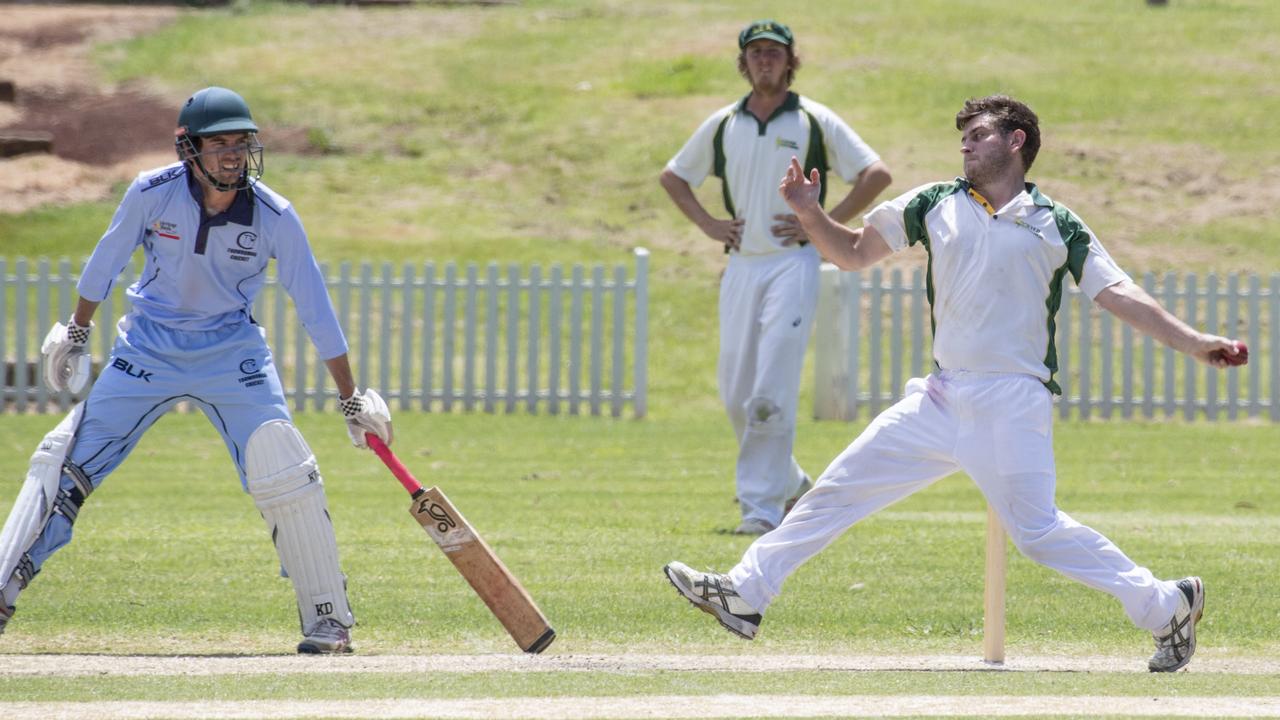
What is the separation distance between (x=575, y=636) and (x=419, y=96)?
26.2 metres

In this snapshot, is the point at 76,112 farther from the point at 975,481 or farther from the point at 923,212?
the point at 975,481

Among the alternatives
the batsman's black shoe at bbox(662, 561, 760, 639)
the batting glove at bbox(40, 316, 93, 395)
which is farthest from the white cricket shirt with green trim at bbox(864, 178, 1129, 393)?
the batting glove at bbox(40, 316, 93, 395)

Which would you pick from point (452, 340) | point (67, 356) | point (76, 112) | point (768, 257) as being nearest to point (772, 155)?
point (768, 257)

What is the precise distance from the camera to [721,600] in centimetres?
645

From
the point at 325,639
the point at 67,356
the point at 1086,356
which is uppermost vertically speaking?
the point at 67,356

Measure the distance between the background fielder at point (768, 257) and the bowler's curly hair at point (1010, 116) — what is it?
10.1 ft

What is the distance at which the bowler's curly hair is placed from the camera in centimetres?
639

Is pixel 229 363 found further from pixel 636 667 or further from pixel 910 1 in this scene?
pixel 910 1

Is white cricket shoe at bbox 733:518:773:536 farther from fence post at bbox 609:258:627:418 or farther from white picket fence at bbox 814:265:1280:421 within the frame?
fence post at bbox 609:258:627:418

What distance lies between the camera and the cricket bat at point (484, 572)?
6.72m

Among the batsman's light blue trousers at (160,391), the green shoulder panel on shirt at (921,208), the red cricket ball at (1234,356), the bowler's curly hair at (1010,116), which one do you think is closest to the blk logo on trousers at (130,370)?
the batsman's light blue trousers at (160,391)

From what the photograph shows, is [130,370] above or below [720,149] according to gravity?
below

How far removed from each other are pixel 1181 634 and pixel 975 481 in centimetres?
85

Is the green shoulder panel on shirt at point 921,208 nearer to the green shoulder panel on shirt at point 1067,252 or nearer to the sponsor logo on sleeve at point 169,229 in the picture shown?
the green shoulder panel on shirt at point 1067,252
